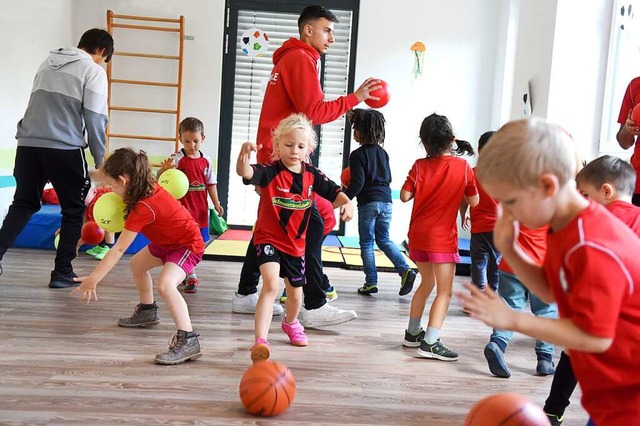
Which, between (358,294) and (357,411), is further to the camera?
(358,294)

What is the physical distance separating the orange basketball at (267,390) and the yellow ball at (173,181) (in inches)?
89.5

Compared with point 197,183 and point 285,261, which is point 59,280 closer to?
point 197,183

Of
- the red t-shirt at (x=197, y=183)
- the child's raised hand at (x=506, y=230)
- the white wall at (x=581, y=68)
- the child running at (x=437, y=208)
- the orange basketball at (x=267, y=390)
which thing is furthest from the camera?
the white wall at (x=581, y=68)

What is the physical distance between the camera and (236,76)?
7.85 meters

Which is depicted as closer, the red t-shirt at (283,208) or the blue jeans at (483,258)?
the red t-shirt at (283,208)

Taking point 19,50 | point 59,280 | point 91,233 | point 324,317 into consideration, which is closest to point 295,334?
point 324,317

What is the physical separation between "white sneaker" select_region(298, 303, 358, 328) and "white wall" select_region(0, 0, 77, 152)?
4054 mm

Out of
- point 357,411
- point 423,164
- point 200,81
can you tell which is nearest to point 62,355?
point 357,411

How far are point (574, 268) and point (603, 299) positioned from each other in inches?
3.3

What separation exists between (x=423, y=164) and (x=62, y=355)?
1907 millimetres

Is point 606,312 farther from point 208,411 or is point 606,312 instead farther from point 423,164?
point 423,164

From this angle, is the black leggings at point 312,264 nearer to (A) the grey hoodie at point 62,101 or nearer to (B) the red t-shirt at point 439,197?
(B) the red t-shirt at point 439,197

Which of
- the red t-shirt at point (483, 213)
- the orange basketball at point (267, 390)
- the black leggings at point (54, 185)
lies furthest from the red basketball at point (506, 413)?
the black leggings at point (54, 185)

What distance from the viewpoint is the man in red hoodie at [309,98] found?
11.3ft
